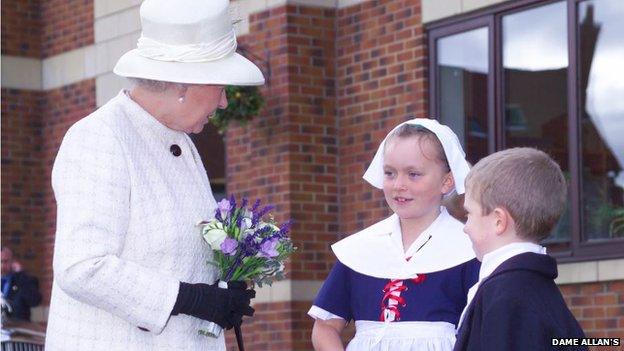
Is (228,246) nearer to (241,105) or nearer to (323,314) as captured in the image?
(323,314)

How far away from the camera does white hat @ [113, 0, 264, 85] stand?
174 inches

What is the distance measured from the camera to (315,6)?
11.3 m

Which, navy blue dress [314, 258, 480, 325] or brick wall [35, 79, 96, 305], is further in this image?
brick wall [35, 79, 96, 305]

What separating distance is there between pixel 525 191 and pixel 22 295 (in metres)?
9.79

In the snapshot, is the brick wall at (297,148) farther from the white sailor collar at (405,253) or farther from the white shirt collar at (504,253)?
the white shirt collar at (504,253)

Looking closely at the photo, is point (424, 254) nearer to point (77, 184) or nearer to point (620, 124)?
point (77, 184)

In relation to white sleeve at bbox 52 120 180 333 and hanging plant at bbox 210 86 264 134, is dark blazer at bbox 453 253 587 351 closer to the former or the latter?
white sleeve at bbox 52 120 180 333

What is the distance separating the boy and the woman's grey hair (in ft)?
3.20

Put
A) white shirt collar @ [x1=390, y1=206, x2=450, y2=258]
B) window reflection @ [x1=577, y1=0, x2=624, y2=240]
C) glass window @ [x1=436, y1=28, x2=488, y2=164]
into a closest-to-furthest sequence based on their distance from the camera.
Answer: white shirt collar @ [x1=390, y1=206, x2=450, y2=258] → window reflection @ [x1=577, y1=0, x2=624, y2=240] → glass window @ [x1=436, y1=28, x2=488, y2=164]

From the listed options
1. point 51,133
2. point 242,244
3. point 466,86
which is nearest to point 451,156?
point 242,244

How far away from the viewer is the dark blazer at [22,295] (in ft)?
42.8

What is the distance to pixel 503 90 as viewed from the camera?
10203mm

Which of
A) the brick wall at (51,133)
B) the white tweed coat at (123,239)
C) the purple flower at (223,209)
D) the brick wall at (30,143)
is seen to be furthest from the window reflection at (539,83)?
the brick wall at (30,143)

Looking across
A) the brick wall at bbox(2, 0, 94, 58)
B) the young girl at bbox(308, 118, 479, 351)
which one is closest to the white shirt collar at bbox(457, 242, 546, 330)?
the young girl at bbox(308, 118, 479, 351)
